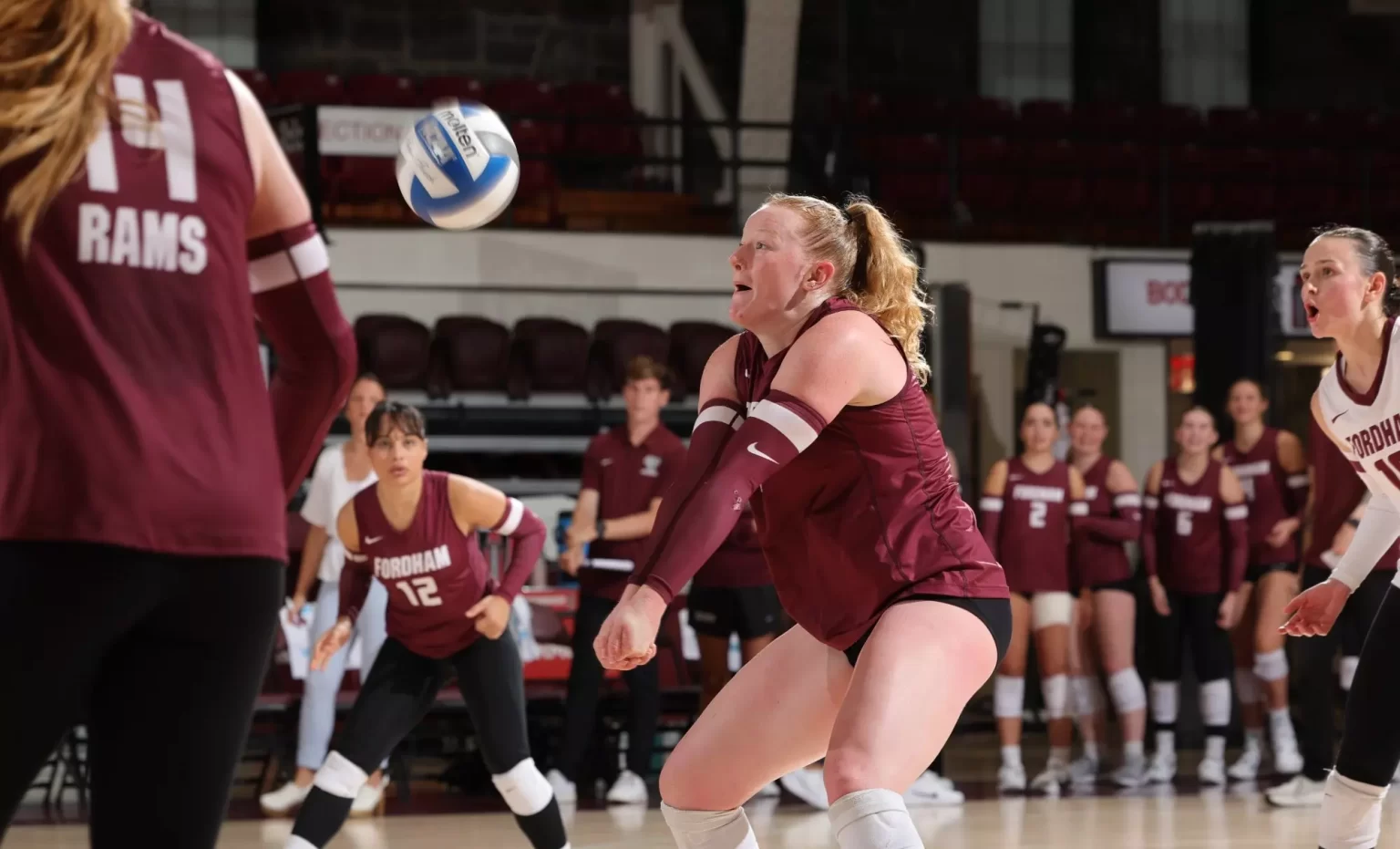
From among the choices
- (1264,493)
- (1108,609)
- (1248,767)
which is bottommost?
(1248,767)

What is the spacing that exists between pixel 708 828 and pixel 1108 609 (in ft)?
19.8

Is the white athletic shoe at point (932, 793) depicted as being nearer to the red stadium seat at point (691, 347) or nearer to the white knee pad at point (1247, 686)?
the white knee pad at point (1247, 686)

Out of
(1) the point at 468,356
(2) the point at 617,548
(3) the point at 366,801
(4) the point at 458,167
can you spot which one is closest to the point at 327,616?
(3) the point at 366,801

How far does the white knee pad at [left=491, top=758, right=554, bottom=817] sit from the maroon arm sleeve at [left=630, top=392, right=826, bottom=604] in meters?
2.22

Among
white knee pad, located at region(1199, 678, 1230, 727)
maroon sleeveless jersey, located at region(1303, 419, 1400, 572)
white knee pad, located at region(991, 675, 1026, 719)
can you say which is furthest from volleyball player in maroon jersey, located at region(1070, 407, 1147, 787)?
maroon sleeveless jersey, located at region(1303, 419, 1400, 572)

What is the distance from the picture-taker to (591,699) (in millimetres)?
7906

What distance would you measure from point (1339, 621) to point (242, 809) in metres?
5.26

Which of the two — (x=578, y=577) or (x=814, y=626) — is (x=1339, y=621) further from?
(x=814, y=626)

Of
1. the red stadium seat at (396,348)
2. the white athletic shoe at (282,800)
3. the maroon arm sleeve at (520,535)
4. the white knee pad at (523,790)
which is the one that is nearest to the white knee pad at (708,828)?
the white knee pad at (523,790)

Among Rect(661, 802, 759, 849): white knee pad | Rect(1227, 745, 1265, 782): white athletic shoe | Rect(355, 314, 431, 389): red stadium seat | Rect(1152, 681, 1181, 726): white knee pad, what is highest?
Rect(355, 314, 431, 389): red stadium seat

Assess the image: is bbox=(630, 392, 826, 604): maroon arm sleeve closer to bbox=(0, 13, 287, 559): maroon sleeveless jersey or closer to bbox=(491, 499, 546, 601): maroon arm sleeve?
bbox=(0, 13, 287, 559): maroon sleeveless jersey

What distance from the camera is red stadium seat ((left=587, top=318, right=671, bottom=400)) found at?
36.9 feet

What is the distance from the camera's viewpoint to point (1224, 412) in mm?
10352

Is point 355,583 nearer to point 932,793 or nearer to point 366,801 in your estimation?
point 366,801
